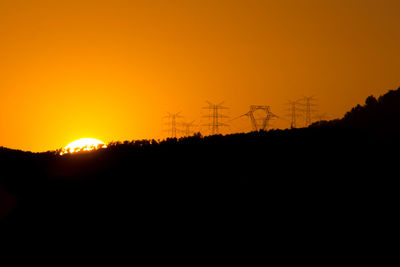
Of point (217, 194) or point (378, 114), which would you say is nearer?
point (217, 194)

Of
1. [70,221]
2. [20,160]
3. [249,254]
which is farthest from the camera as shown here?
[20,160]

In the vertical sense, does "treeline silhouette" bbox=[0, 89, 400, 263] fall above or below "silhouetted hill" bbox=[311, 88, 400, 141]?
below

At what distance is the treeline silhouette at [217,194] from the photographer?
37.2 feet

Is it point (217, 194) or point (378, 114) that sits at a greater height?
point (378, 114)

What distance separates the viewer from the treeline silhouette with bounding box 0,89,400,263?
1134cm

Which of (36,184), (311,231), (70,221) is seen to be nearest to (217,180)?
(311,231)

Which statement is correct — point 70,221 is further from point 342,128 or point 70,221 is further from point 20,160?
point 342,128

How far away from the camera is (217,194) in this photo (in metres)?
11.6

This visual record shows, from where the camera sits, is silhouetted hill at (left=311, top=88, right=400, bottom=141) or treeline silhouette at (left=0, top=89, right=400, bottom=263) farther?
silhouetted hill at (left=311, top=88, right=400, bottom=141)

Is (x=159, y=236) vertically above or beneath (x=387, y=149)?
beneath

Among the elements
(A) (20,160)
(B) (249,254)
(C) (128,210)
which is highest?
(A) (20,160)

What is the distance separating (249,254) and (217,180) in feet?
5.28

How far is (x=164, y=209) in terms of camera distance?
11500 millimetres

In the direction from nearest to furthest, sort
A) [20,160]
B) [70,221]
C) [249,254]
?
[249,254] < [70,221] < [20,160]
